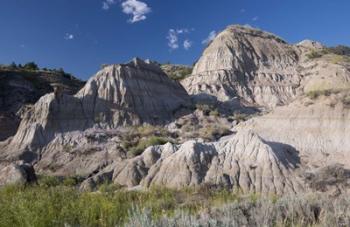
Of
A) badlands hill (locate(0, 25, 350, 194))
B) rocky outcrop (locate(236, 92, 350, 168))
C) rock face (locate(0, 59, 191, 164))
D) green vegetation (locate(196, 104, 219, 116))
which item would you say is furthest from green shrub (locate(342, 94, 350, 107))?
rock face (locate(0, 59, 191, 164))

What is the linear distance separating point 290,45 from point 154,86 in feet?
159

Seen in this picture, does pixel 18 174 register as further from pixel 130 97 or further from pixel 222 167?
pixel 130 97

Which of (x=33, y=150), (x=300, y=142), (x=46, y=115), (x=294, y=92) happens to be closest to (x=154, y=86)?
(x=46, y=115)

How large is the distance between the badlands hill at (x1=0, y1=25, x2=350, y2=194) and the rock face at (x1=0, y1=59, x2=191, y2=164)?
0.42ft

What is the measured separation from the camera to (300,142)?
32.7 m

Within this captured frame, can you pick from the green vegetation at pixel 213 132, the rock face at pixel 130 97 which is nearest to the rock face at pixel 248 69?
the rock face at pixel 130 97

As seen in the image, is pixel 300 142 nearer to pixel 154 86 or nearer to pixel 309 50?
pixel 154 86

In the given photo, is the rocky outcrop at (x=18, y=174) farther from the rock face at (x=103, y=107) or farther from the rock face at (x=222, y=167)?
the rock face at (x=103, y=107)

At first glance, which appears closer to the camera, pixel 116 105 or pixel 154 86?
pixel 116 105

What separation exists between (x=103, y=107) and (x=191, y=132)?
11.3m

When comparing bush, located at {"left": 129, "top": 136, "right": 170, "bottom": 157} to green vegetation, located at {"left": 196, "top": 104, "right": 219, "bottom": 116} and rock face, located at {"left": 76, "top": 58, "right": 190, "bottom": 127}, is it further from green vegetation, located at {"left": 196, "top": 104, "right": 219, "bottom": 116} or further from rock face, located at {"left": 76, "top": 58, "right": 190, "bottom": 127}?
green vegetation, located at {"left": 196, "top": 104, "right": 219, "bottom": 116}

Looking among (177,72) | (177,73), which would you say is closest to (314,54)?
(177,73)

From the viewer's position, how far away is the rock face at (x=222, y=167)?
2559 cm

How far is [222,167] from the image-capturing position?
27484 millimetres
